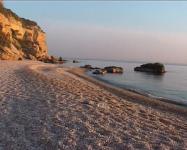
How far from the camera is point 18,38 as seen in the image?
87.4 metres

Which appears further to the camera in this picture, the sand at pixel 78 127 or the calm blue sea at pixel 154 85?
the calm blue sea at pixel 154 85

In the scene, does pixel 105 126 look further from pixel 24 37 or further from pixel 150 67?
pixel 24 37

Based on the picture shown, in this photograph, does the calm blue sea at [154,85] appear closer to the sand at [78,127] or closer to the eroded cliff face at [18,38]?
the sand at [78,127]

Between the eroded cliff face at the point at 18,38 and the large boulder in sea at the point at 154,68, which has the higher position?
the eroded cliff face at the point at 18,38

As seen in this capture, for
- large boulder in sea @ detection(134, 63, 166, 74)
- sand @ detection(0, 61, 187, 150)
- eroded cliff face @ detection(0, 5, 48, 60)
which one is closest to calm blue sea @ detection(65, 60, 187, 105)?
sand @ detection(0, 61, 187, 150)

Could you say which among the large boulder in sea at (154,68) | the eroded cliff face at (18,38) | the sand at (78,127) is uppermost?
the eroded cliff face at (18,38)

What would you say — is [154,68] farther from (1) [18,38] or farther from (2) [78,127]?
(2) [78,127]

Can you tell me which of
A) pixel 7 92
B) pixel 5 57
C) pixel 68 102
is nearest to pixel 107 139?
pixel 68 102

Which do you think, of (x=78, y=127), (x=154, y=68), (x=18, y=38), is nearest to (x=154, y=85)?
(x=78, y=127)

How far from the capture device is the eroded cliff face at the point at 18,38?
70281mm

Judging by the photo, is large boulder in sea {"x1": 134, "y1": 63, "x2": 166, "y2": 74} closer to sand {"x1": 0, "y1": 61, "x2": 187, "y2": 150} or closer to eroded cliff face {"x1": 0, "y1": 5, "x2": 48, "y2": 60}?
eroded cliff face {"x1": 0, "y1": 5, "x2": 48, "y2": 60}

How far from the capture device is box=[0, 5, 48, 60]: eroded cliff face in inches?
2767

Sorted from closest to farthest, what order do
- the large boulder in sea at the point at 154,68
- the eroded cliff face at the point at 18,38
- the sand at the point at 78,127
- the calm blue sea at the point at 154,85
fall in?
the sand at the point at 78,127 → the calm blue sea at the point at 154,85 → the eroded cliff face at the point at 18,38 → the large boulder in sea at the point at 154,68

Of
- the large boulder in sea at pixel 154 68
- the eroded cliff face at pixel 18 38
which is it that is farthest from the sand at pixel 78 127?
the large boulder in sea at pixel 154 68
